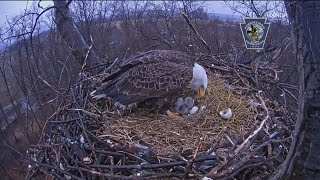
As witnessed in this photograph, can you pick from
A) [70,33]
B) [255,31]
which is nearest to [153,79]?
[255,31]

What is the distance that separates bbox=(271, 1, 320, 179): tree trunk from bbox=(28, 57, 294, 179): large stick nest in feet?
2.25

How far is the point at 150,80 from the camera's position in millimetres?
3178

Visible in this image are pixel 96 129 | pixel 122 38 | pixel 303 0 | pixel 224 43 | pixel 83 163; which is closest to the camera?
pixel 303 0

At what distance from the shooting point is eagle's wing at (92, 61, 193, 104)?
3.17 meters

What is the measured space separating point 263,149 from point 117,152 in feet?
3.66

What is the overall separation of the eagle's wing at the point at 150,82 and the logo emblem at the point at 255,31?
67 centimetres

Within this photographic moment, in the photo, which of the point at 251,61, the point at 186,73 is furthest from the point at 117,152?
the point at 251,61

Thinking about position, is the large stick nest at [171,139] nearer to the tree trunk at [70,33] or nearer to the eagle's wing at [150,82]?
the eagle's wing at [150,82]

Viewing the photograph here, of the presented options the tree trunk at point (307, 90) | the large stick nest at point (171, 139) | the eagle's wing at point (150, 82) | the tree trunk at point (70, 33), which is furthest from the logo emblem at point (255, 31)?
the tree trunk at point (70, 33)

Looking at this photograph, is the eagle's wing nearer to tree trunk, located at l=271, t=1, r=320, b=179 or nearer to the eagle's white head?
the eagle's white head

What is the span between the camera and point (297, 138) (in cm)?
147

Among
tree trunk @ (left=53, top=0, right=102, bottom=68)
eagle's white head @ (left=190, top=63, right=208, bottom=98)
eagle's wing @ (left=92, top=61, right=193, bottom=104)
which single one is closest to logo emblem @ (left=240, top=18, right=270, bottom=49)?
eagle's white head @ (left=190, top=63, right=208, bottom=98)

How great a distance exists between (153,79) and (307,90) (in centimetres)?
192

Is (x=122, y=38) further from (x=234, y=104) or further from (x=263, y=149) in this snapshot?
(x=263, y=149)
